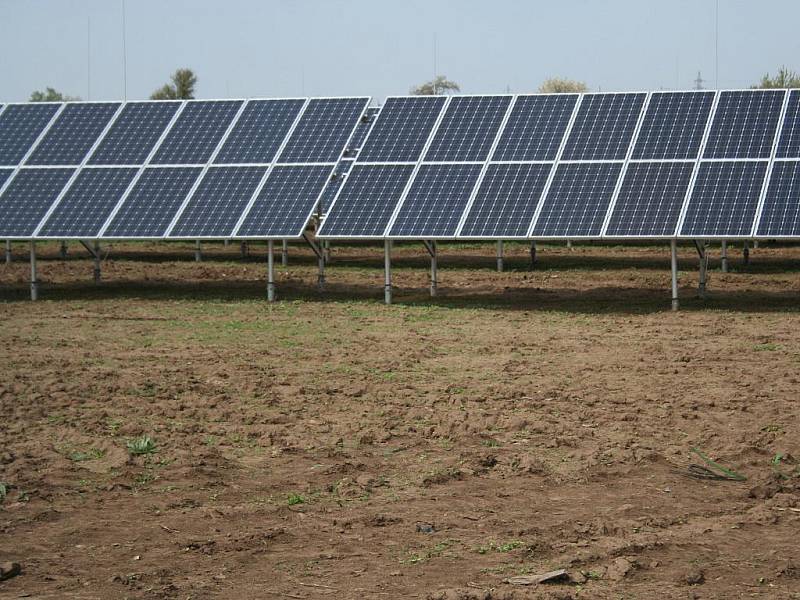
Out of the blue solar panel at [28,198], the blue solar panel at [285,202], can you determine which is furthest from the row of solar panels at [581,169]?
the blue solar panel at [28,198]

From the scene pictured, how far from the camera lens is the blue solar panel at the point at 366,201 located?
2180 centimetres

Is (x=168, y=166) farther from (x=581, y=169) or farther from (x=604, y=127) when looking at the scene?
(x=604, y=127)

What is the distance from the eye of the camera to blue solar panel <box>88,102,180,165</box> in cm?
2483

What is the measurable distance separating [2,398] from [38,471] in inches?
131

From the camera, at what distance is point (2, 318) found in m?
20.6

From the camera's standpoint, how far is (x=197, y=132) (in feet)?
82.8

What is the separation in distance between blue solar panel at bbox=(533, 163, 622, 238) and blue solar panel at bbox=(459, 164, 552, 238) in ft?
0.88

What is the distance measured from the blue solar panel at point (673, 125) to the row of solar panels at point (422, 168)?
4cm

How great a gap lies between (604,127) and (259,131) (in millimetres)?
7708

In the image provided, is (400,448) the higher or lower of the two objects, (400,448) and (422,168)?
the lower

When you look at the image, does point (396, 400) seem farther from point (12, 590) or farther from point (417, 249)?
point (417, 249)

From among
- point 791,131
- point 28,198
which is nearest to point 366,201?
point 28,198

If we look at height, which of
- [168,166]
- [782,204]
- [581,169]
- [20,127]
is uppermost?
[20,127]

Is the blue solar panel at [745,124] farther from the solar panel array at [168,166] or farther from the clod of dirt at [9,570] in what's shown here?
the clod of dirt at [9,570]
